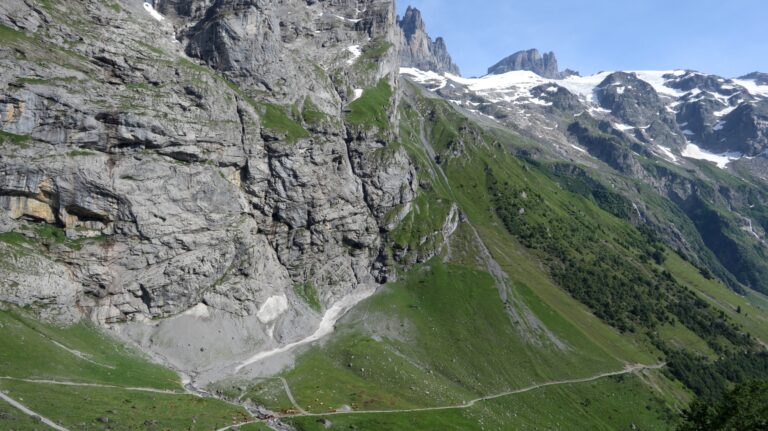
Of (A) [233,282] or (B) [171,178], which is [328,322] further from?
(B) [171,178]

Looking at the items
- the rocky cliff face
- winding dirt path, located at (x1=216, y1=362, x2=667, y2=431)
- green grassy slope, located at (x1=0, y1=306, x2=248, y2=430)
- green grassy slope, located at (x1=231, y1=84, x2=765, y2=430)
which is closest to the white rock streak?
the rocky cliff face

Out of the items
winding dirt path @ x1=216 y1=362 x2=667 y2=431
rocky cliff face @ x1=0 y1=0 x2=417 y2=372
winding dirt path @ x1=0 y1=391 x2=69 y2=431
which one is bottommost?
winding dirt path @ x1=216 y1=362 x2=667 y2=431

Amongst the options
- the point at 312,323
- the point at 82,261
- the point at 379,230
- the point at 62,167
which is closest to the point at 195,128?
the point at 62,167

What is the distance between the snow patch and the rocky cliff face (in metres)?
0.57

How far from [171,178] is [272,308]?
46.4 m

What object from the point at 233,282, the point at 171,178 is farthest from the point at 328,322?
the point at 171,178

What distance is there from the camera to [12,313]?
312ft

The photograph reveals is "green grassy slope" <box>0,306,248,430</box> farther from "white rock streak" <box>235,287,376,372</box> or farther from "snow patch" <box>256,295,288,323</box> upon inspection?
"snow patch" <box>256,295,288,323</box>

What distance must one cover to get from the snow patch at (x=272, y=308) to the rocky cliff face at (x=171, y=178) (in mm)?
571

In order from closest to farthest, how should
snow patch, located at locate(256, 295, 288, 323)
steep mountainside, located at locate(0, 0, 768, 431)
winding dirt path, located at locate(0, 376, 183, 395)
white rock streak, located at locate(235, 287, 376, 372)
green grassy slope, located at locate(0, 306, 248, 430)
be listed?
green grassy slope, located at locate(0, 306, 248, 430)
winding dirt path, located at locate(0, 376, 183, 395)
steep mountainside, located at locate(0, 0, 768, 431)
white rock streak, located at locate(235, 287, 376, 372)
snow patch, located at locate(256, 295, 288, 323)

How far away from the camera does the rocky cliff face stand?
11456 cm

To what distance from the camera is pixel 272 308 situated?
146 metres

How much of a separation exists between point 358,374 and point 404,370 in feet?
42.1

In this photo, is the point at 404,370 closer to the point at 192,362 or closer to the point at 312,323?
the point at 312,323
